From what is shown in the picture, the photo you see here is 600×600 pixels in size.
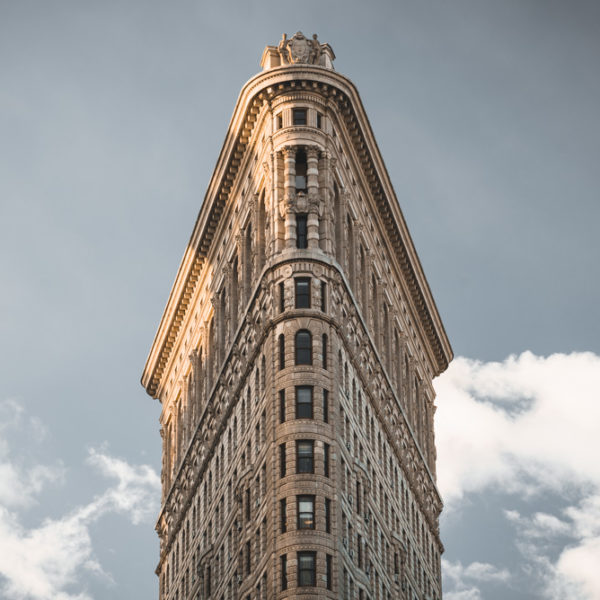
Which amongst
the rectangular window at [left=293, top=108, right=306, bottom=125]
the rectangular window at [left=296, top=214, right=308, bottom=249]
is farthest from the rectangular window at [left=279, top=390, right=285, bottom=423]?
the rectangular window at [left=293, top=108, right=306, bottom=125]

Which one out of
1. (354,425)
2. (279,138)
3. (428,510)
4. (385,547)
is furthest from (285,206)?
(428,510)

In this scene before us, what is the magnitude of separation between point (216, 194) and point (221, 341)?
12.9m

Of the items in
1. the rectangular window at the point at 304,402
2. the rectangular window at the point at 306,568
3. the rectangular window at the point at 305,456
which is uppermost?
the rectangular window at the point at 304,402

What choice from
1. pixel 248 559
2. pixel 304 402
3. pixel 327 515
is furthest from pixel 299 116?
pixel 248 559

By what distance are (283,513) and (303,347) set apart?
13228mm

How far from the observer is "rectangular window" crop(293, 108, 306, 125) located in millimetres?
127000

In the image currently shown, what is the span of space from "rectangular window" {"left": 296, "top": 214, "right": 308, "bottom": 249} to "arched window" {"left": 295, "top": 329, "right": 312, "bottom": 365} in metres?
8.16

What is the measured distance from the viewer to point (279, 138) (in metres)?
126

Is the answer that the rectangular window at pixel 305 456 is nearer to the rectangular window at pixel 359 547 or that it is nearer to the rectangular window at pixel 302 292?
the rectangular window at pixel 359 547

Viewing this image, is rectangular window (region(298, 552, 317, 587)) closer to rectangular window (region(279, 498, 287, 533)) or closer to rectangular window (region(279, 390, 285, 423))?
rectangular window (region(279, 498, 287, 533))

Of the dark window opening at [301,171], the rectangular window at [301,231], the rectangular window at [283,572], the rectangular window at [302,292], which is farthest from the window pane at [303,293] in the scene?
the rectangular window at [283,572]

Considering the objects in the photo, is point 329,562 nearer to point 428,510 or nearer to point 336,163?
point 336,163

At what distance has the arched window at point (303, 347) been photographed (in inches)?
4535

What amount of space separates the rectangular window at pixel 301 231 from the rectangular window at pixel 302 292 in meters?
3.35
